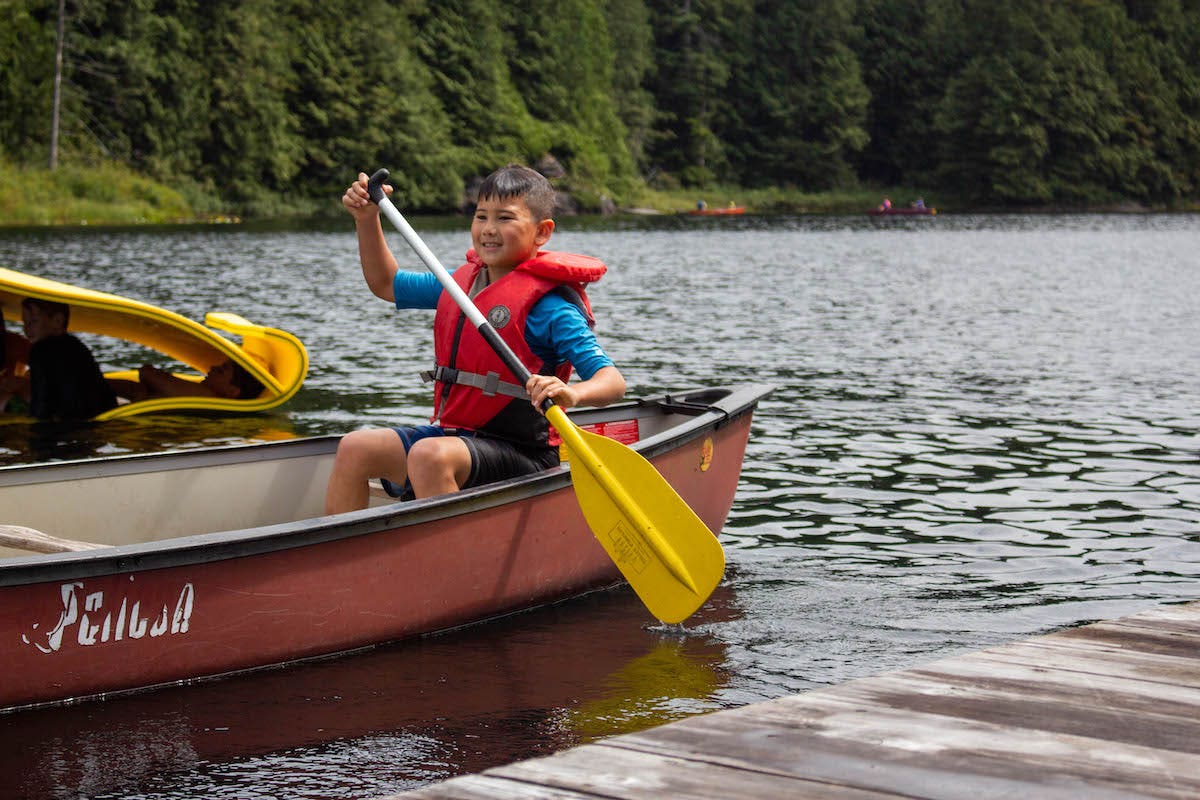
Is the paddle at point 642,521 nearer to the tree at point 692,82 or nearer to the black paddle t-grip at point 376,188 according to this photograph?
the black paddle t-grip at point 376,188

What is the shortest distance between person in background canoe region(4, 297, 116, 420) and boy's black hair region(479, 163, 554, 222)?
16.2ft

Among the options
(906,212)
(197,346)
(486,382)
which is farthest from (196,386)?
(906,212)

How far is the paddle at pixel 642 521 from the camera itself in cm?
477

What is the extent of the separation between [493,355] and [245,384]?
565 centimetres

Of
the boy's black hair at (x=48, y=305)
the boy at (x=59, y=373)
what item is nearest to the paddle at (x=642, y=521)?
the boy's black hair at (x=48, y=305)

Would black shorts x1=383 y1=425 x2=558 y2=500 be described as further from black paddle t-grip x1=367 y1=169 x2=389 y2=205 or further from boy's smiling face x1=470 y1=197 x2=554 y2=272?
black paddle t-grip x1=367 y1=169 x2=389 y2=205

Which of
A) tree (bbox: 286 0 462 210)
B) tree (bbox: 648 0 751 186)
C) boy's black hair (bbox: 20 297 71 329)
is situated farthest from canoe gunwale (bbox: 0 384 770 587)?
tree (bbox: 648 0 751 186)

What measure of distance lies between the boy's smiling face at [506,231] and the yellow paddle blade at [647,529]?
24.5 inches

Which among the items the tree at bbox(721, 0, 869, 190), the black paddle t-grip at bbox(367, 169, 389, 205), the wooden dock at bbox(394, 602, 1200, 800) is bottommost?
the wooden dock at bbox(394, 602, 1200, 800)

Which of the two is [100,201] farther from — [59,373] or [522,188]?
[522,188]

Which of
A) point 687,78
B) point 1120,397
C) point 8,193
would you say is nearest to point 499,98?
point 687,78

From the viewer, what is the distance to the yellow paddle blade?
4777mm

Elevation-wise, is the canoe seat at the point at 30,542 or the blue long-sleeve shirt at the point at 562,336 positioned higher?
the blue long-sleeve shirt at the point at 562,336

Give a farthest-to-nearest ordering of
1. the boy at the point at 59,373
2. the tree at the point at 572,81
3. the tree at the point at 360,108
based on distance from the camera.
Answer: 1. the tree at the point at 572,81
2. the tree at the point at 360,108
3. the boy at the point at 59,373
